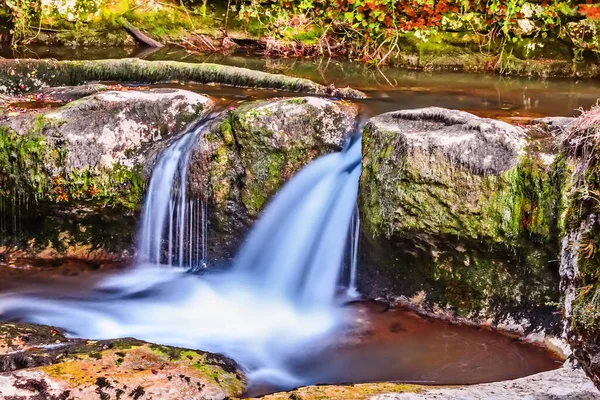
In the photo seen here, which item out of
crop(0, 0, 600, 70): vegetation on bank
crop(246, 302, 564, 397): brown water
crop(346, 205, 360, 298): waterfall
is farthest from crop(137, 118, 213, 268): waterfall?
crop(0, 0, 600, 70): vegetation on bank

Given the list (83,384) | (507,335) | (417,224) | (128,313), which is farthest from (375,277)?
(83,384)

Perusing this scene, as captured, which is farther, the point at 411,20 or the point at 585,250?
the point at 411,20

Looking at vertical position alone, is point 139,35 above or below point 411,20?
below

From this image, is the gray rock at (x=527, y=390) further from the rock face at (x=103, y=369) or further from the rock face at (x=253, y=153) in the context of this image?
the rock face at (x=253, y=153)

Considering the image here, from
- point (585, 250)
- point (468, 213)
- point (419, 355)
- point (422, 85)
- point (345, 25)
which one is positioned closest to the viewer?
point (585, 250)

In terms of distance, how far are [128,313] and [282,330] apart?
129cm

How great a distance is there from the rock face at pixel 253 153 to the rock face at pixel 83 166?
57 cm

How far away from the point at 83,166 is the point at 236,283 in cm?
181

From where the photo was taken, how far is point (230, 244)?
618 centimetres

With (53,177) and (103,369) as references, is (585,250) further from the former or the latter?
(53,177)

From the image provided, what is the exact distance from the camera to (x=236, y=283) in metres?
5.97

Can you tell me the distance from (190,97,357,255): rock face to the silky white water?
125 millimetres

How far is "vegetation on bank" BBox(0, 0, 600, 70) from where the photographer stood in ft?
34.5

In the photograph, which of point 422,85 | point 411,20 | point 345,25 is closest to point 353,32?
point 345,25
